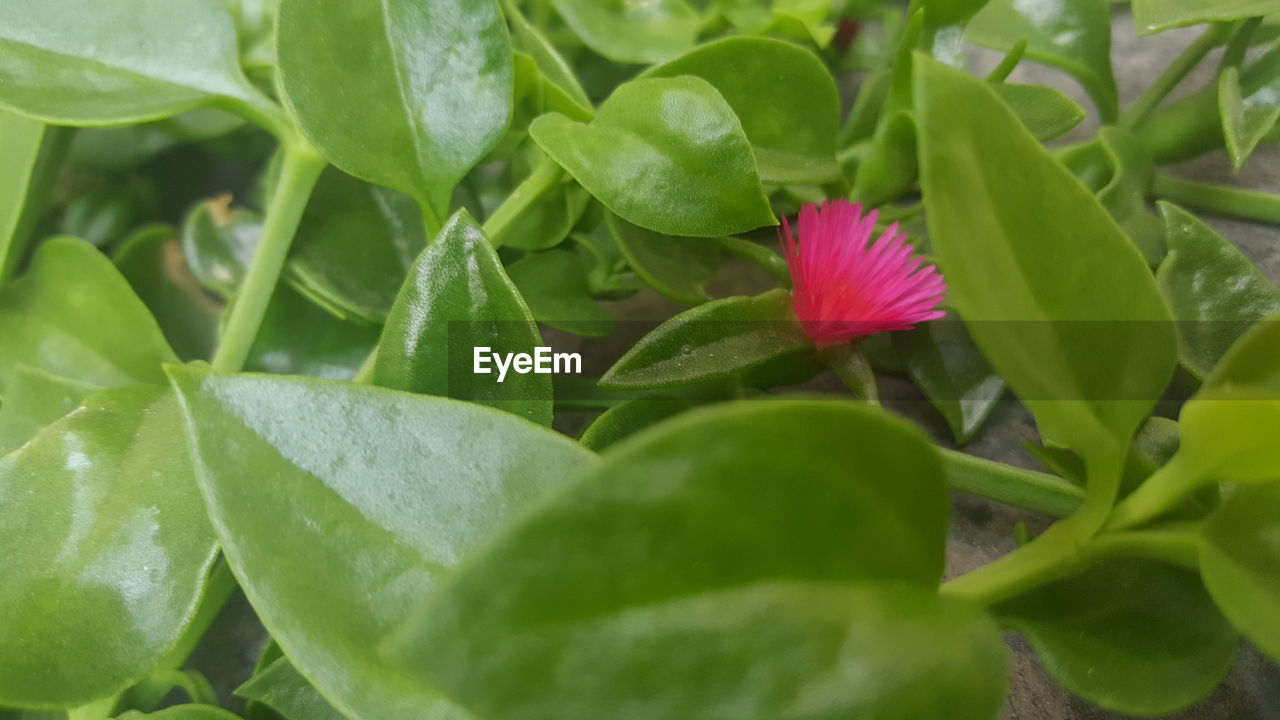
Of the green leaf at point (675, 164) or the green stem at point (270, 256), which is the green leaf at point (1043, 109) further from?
the green stem at point (270, 256)

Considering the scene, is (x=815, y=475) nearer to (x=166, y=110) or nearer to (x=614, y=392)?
(x=614, y=392)

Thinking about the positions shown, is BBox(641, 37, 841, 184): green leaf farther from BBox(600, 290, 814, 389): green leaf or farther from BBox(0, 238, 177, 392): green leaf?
BBox(0, 238, 177, 392): green leaf

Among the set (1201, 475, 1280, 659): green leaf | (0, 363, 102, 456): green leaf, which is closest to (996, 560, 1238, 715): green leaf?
(1201, 475, 1280, 659): green leaf

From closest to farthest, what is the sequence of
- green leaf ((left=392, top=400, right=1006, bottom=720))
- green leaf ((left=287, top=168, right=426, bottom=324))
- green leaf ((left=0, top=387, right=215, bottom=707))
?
1. green leaf ((left=392, top=400, right=1006, bottom=720))
2. green leaf ((left=0, top=387, right=215, bottom=707))
3. green leaf ((left=287, top=168, right=426, bottom=324))

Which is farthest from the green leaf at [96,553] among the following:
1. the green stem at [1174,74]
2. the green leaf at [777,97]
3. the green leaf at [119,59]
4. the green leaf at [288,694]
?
the green stem at [1174,74]

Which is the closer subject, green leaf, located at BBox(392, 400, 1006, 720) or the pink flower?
green leaf, located at BBox(392, 400, 1006, 720)

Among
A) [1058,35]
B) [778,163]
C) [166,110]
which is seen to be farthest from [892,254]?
[166,110]
